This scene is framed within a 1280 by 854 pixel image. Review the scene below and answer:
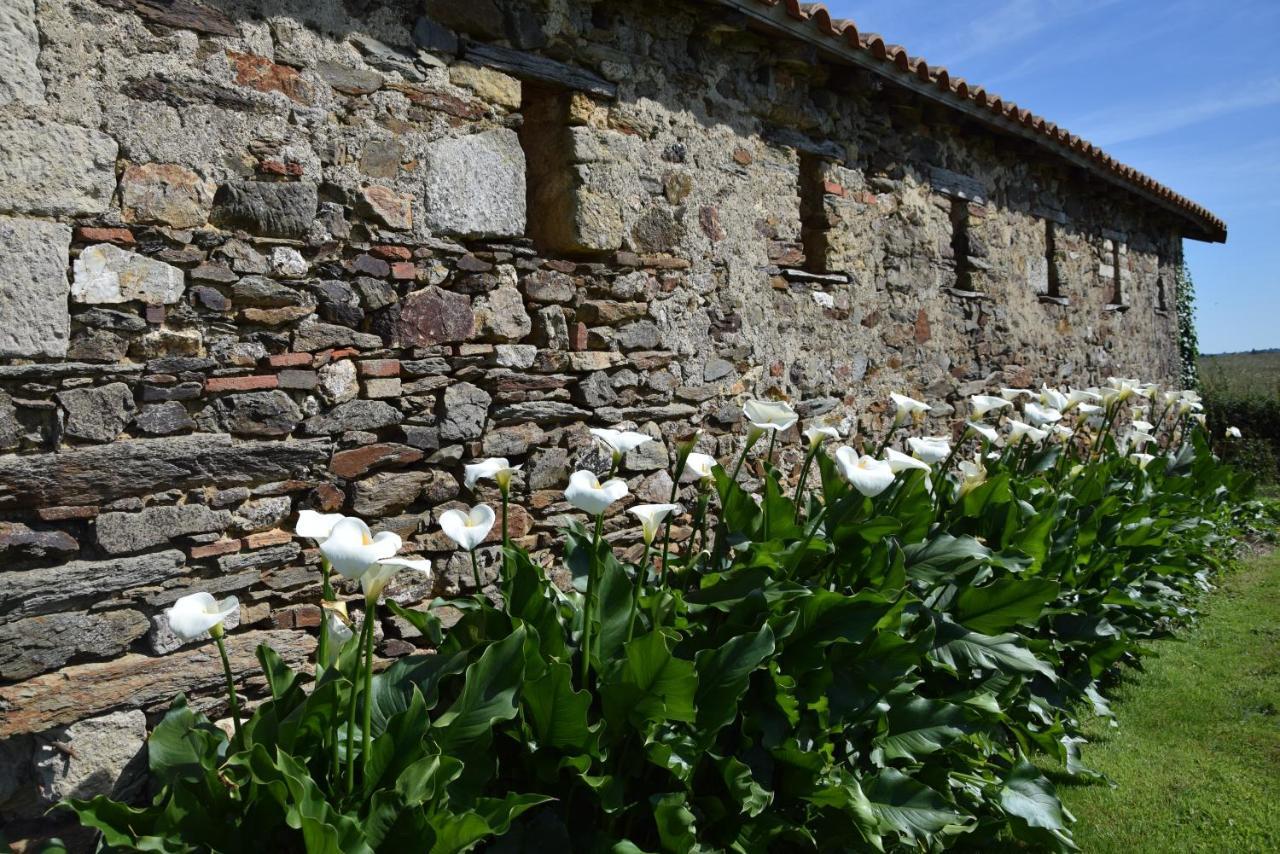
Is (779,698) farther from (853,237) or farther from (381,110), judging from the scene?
(853,237)

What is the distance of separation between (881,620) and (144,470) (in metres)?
2.22

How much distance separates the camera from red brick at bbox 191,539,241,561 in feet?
9.10

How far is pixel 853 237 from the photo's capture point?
17.9 ft

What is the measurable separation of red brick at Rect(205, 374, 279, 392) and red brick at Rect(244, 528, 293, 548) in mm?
459

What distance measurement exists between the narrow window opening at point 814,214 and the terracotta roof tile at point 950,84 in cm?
66

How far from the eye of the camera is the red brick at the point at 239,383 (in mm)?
2812

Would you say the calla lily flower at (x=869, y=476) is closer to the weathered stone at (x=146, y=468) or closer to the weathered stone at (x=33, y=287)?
the weathered stone at (x=146, y=468)

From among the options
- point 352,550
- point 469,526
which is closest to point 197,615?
point 352,550

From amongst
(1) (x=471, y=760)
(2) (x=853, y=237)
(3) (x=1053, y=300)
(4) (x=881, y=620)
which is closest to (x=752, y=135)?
(2) (x=853, y=237)

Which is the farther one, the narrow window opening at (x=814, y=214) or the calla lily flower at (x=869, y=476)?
the narrow window opening at (x=814, y=214)

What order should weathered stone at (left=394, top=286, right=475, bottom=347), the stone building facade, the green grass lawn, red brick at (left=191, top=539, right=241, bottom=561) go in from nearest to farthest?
the stone building facade < red brick at (left=191, top=539, right=241, bottom=561) < the green grass lawn < weathered stone at (left=394, top=286, right=475, bottom=347)

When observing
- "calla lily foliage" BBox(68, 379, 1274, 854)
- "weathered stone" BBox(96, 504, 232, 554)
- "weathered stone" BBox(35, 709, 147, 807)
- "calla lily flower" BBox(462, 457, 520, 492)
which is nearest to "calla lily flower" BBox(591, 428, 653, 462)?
"calla lily foliage" BBox(68, 379, 1274, 854)

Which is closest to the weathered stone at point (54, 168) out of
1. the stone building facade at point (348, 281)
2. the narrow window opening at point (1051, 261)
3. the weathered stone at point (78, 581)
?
the stone building facade at point (348, 281)

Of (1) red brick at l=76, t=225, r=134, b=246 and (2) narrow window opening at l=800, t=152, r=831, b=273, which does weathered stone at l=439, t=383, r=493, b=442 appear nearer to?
(1) red brick at l=76, t=225, r=134, b=246
